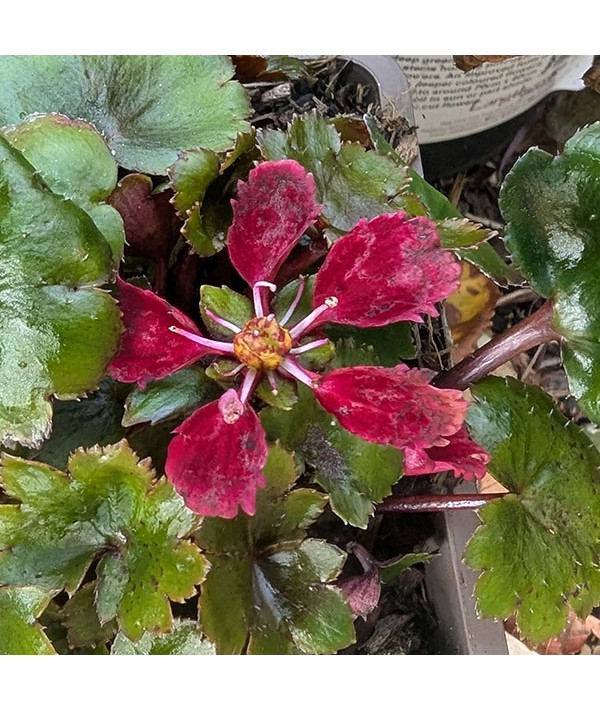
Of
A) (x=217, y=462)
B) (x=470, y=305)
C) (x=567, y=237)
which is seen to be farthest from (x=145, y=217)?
(x=470, y=305)

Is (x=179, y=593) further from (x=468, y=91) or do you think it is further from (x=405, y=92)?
(x=468, y=91)

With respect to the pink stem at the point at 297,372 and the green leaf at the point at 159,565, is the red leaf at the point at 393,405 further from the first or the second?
the green leaf at the point at 159,565

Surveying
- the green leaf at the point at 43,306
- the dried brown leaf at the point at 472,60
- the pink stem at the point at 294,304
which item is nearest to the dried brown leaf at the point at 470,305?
the dried brown leaf at the point at 472,60

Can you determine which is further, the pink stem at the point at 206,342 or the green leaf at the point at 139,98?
the green leaf at the point at 139,98

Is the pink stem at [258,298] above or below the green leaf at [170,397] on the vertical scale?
above

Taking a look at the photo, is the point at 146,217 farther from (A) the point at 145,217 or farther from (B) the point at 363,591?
(B) the point at 363,591

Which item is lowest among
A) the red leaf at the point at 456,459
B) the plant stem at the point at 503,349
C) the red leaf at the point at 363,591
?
the red leaf at the point at 363,591

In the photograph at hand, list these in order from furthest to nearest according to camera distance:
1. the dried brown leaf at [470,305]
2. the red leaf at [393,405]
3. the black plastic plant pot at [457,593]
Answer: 1. the dried brown leaf at [470,305]
2. the black plastic plant pot at [457,593]
3. the red leaf at [393,405]
